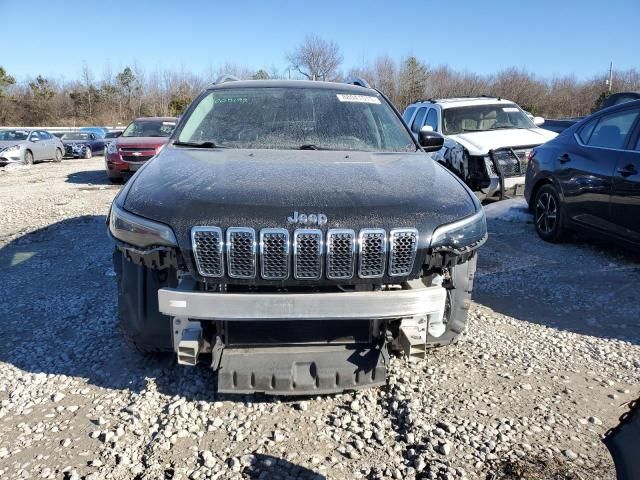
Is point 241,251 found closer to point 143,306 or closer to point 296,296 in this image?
point 296,296

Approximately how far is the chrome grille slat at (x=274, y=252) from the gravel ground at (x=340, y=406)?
0.87 metres

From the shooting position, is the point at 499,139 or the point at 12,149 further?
the point at 12,149

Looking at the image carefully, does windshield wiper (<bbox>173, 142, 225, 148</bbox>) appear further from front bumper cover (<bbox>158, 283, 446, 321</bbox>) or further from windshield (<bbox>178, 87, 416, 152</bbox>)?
front bumper cover (<bbox>158, 283, 446, 321</bbox>)

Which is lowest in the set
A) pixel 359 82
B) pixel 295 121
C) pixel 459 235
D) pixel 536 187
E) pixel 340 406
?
pixel 340 406

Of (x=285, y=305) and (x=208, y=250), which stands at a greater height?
(x=208, y=250)

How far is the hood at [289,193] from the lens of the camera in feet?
8.25

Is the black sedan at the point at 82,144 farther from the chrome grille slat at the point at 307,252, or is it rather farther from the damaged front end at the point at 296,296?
the chrome grille slat at the point at 307,252

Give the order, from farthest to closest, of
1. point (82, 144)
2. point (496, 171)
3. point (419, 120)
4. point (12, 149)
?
point (82, 144)
point (12, 149)
point (419, 120)
point (496, 171)

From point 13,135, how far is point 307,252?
22952mm

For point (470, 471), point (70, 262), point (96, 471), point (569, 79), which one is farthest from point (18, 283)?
point (569, 79)

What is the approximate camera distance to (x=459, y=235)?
2670 millimetres

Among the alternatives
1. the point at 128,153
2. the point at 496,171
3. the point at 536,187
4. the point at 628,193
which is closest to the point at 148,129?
the point at 128,153

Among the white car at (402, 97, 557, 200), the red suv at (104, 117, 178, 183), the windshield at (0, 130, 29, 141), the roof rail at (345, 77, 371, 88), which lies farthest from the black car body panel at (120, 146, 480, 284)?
the windshield at (0, 130, 29, 141)

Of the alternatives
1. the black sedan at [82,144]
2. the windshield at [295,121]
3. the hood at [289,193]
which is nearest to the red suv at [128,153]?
the windshield at [295,121]
